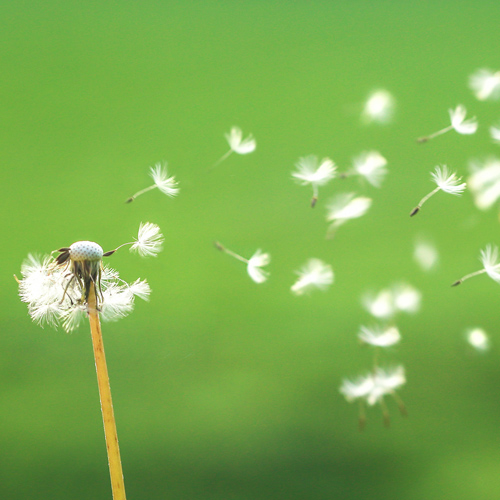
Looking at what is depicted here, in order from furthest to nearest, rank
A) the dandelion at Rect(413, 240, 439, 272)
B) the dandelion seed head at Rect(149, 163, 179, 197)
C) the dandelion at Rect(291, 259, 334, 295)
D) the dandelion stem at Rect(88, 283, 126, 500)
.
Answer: the dandelion at Rect(413, 240, 439, 272), the dandelion at Rect(291, 259, 334, 295), the dandelion seed head at Rect(149, 163, 179, 197), the dandelion stem at Rect(88, 283, 126, 500)


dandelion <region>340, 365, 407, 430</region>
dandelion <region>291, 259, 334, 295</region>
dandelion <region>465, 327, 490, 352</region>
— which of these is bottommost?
dandelion <region>340, 365, 407, 430</region>

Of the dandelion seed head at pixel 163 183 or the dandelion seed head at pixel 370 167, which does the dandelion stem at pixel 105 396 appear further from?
the dandelion seed head at pixel 370 167

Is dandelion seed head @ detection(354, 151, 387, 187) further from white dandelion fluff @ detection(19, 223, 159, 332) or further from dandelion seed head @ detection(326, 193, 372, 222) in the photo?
→ white dandelion fluff @ detection(19, 223, 159, 332)

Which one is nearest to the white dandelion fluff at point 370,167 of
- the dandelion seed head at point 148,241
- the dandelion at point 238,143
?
the dandelion at point 238,143

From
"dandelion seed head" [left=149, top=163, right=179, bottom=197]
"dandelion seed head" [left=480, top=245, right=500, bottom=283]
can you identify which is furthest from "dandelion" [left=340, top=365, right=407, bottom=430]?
"dandelion seed head" [left=149, top=163, right=179, bottom=197]

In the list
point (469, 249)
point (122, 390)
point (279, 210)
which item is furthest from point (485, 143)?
point (122, 390)

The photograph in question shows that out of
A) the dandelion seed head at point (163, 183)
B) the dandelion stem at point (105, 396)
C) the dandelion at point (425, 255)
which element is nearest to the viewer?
the dandelion stem at point (105, 396)
